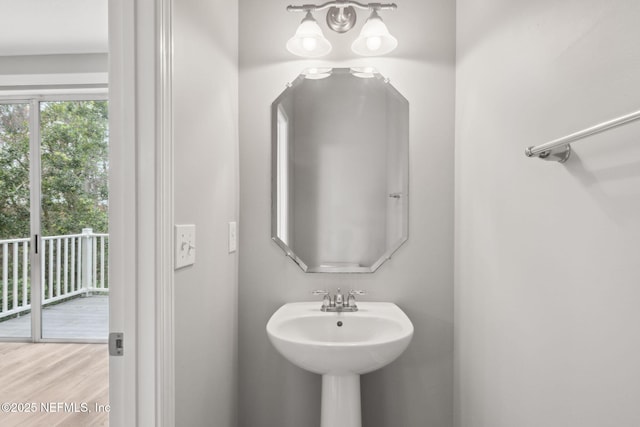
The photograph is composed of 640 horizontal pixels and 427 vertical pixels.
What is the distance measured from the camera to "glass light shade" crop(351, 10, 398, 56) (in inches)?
59.4

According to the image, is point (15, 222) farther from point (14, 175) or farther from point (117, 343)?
point (117, 343)

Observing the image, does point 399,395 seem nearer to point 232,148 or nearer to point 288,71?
point 232,148

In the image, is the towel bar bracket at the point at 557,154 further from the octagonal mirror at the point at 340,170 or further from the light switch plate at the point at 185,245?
the light switch plate at the point at 185,245

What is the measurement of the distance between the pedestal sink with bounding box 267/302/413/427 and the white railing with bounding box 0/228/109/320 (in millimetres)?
2316

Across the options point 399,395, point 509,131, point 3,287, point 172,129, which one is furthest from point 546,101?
point 3,287

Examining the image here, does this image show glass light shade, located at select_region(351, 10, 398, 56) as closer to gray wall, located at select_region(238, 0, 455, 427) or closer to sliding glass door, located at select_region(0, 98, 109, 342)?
gray wall, located at select_region(238, 0, 455, 427)

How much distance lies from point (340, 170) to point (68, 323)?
128 inches

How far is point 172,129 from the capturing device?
0.97 m

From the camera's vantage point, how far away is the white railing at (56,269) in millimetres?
3197

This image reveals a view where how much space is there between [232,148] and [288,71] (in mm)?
434

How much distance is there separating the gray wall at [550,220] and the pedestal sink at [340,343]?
0.32m

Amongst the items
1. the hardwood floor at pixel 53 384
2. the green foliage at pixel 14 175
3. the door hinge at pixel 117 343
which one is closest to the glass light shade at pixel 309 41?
the door hinge at pixel 117 343

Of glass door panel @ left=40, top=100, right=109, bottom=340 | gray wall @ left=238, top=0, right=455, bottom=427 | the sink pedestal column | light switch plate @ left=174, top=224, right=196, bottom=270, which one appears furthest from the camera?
glass door panel @ left=40, top=100, right=109, bottom=340

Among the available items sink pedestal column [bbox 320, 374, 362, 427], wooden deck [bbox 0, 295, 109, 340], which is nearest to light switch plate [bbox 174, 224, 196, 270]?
sink pedestal column [bbox 320, 374, 362, 427]
